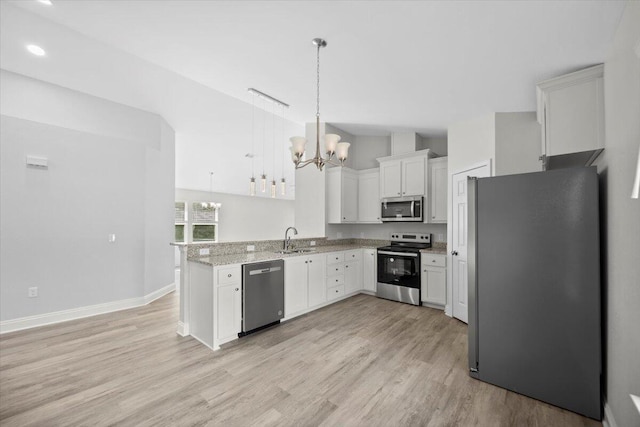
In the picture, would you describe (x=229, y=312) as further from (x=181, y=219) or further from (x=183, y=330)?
(x=181, y=219)

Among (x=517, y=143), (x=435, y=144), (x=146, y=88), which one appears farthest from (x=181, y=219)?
(x=517, y=143)

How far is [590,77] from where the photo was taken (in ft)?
7.42

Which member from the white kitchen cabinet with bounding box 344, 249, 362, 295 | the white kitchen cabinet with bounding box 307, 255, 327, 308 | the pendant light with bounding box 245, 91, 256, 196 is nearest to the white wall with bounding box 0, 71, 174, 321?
the pendant light with bounding box 245, 91, 256, 196

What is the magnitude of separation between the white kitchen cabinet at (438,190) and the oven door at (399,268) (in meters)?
0.73

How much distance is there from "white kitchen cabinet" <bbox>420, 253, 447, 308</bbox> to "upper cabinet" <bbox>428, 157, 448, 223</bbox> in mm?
645

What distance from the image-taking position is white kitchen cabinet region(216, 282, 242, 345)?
2.88 m

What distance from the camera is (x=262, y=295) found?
128 inches

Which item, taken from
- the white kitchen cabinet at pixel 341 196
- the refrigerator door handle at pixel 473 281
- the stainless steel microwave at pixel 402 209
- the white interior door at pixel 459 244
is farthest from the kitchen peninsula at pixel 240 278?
the refrigerator door handle at pixel 473 281

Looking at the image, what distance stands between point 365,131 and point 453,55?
8.96ft

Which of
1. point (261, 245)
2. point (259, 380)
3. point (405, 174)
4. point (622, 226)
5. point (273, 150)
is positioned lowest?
point (259, 380)

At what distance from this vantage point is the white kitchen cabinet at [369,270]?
4.79m

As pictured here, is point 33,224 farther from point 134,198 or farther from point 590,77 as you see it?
point 590,77

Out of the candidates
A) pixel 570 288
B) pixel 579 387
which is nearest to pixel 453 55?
pixel 570 288

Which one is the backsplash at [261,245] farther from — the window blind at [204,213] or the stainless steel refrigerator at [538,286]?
the window blind at [204,213]
